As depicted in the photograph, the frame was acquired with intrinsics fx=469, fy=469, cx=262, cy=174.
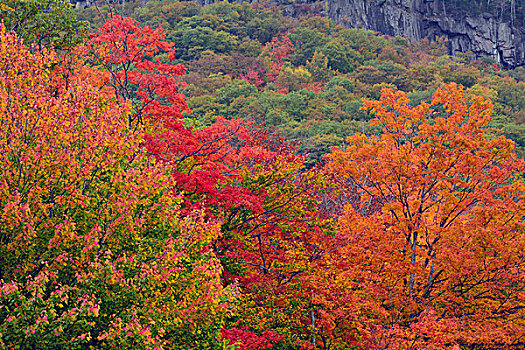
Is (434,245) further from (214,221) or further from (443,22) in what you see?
(443,22)

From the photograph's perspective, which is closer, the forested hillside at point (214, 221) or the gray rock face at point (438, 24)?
the forested hillside at point (214, 221)

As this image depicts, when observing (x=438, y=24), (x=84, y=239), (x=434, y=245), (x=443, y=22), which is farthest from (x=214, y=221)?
(x=438, y=24)

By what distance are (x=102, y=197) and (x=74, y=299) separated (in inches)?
78.3

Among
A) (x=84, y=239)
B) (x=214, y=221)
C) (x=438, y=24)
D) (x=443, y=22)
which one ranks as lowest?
(x=214, y=221)

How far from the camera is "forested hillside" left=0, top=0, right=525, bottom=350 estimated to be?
23.9ft

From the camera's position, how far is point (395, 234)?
1370cm

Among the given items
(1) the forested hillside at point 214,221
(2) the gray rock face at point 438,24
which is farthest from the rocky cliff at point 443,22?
(1) the forested hillside at point 214,221

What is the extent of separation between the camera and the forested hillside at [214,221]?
7.29 m

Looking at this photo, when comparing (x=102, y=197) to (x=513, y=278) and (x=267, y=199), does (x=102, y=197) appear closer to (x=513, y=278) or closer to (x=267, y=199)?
(x=267, y=199)

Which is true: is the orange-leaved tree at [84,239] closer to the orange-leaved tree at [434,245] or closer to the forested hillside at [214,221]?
the forested hillside at [214,221]

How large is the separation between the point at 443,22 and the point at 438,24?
46.6 inches

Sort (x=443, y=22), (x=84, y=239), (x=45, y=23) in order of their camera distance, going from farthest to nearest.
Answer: (x=443, y=22), (x=45, y=23), (x=84, y=239)

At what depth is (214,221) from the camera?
30.2ft

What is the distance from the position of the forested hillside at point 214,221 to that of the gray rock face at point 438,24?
9002cm
